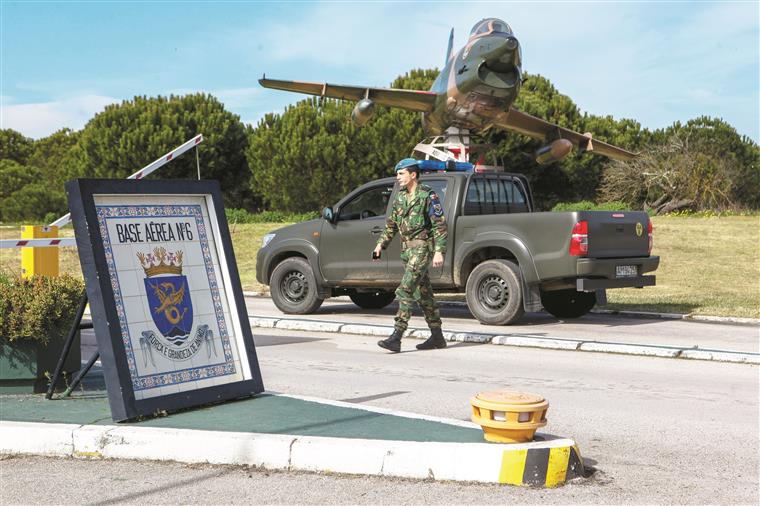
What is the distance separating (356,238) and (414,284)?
3.72 meters

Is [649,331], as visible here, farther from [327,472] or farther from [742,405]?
[327,472]

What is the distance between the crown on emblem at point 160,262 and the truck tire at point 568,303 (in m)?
8.26

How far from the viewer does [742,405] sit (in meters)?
6.75

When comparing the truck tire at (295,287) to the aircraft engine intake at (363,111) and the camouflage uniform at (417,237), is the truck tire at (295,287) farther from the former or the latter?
the aircraft engine intake at (363,111)

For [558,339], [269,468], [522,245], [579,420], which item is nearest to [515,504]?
[269,468]

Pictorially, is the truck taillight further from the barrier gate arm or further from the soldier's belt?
the barrier gate arm

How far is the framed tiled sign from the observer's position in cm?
538

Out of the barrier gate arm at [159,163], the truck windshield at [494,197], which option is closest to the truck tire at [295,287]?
the truck windshield at [494,197]

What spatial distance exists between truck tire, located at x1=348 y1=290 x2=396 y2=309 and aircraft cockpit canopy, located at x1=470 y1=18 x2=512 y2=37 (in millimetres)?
14754

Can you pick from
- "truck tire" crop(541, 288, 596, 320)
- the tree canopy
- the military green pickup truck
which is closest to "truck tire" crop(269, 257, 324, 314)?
the military green pickup truck

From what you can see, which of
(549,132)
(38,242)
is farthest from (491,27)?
(38,242)

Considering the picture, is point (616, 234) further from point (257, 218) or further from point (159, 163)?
point (257, 218)

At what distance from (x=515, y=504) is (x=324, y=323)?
7920 millimetres

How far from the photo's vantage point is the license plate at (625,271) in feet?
38.3
